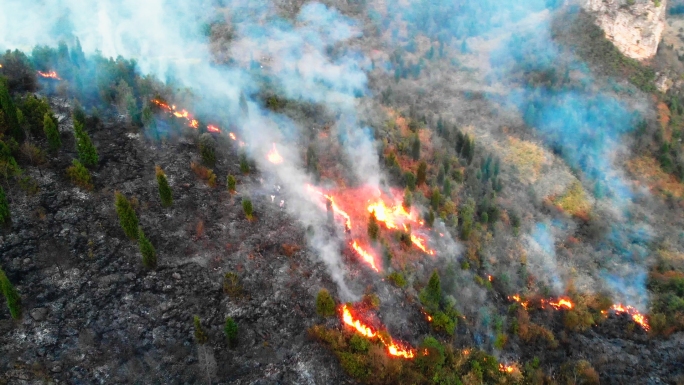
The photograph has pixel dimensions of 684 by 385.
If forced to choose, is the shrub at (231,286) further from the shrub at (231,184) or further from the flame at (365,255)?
the flame at (365,255)

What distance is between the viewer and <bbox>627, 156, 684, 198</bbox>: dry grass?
39.6 meters

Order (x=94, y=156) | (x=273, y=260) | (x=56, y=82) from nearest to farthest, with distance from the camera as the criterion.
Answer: (x=273, y=260)
(x=94, y=156)
(x=56, y=82)

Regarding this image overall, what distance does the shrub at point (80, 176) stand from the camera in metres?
22.7

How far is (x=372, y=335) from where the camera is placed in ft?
67.6

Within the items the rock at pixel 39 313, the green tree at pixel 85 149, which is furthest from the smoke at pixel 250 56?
the rock at pixel 39 313

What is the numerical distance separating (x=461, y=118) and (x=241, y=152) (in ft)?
85.2

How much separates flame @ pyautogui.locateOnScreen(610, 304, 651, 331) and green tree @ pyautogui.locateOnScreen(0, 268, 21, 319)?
102 ft

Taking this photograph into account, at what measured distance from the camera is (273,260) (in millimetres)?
22391

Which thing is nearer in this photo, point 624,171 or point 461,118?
point 624,171

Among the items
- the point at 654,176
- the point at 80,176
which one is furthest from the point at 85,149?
the point at 654,176

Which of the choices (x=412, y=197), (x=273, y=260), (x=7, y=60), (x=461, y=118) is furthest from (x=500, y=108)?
(x=7, y=60)

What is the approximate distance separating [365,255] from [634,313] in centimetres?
1740

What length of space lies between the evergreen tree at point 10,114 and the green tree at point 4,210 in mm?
5373

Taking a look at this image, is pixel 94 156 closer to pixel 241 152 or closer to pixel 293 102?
pixel 241 152
